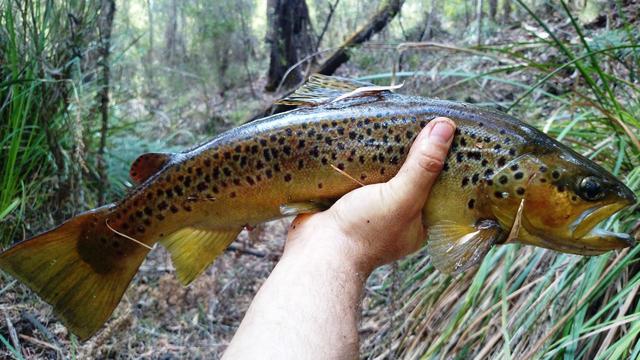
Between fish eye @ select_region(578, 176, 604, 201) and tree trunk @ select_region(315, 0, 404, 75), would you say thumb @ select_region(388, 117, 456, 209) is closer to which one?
fish eye @ select_region(578, 176, 604, 201)

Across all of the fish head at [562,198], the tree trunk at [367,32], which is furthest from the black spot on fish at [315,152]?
the tree trunk at [367,32]

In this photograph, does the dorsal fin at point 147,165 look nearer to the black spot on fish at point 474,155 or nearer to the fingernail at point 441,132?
the fingernail at point 441,132

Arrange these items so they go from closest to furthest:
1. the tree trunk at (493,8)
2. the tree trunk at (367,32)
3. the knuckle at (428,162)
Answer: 1. the knuckle at (428,162)
2. the tree trunk at (367,32)
3. the tree trunk at (493,8)

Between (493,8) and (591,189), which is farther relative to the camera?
(493,8)

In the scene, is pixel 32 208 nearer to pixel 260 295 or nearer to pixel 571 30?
pixel 260 295

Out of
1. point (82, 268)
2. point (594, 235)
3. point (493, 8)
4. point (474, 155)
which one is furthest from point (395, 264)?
point (493, 8)

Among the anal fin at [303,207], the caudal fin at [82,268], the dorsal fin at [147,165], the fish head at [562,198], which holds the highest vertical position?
the fish head at [562,198]

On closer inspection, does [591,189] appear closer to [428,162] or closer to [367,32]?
[428,162]

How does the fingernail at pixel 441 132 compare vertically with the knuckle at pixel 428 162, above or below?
above
